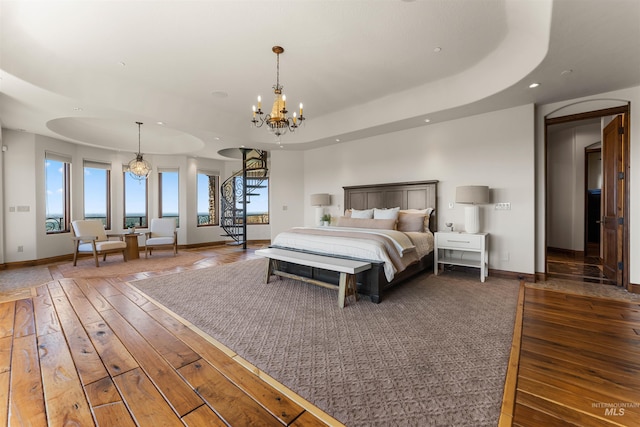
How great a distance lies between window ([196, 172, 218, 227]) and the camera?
331 inches

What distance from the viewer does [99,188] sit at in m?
7.05

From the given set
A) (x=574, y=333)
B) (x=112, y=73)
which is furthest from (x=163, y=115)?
(x=574, y=333)

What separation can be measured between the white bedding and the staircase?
4.05 meters

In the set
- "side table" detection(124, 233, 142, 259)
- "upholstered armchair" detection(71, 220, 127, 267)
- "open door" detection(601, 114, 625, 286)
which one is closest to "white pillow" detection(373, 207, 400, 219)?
"open door" detection(601, 114, 625, 286)

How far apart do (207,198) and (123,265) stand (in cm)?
346

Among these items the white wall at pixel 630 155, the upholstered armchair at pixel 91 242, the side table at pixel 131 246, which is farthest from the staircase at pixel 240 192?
the white wall at pixel 630 155

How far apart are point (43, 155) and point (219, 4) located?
5.89m

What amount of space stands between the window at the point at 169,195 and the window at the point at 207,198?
61cm

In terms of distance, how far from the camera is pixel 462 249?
13.8 feet

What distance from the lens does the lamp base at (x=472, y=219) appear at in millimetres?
4246

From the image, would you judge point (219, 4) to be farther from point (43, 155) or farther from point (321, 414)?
point (43, 155)

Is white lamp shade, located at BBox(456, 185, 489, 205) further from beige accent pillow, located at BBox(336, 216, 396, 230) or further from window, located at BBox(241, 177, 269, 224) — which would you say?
window, located at BBox(241, 177, 269, 224)

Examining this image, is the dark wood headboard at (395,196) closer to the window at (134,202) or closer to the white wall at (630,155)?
the white wall at (630,155)

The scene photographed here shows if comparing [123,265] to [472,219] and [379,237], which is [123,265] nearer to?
[379,237]
